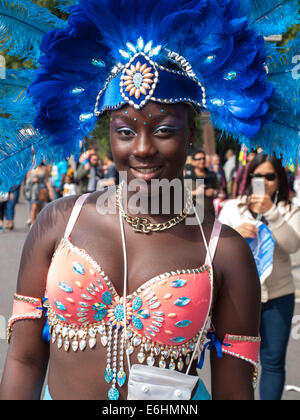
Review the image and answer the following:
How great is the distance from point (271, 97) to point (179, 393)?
98 centimetres

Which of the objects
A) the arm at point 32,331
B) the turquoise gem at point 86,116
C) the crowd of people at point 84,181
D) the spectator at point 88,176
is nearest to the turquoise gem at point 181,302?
the arm at point 32,331

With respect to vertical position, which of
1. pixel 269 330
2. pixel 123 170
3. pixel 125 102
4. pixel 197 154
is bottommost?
pixel 269 330

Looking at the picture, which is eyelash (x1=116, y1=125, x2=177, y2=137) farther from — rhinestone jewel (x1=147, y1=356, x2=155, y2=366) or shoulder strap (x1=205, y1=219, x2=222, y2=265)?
rhinestone jewel (x1=147, y1=356, x2=155, y2=366)

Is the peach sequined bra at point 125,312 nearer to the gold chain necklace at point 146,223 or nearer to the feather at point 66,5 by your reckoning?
the gold chain necklace at point 146,223

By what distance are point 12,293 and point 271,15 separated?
17.2 feet

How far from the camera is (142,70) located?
1.70m

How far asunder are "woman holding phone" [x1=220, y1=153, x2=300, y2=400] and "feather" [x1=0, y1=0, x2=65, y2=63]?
74.8 inches

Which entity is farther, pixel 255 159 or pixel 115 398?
pixel 255 159

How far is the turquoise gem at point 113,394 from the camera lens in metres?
1.72

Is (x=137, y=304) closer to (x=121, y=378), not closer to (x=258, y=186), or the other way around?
(x=121, y=378)
